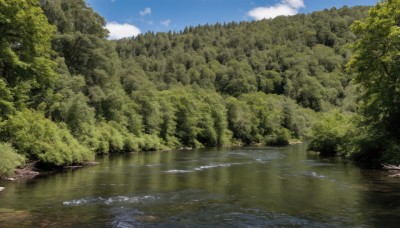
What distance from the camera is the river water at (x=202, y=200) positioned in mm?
18766

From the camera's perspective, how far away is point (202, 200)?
79.0 ft

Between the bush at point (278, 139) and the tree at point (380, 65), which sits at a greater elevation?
the tree at point (380, 65)

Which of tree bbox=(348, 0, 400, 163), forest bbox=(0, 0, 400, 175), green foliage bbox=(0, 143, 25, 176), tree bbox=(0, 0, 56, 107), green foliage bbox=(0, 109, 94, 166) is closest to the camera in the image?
green foliage bbox=(0, 143, 25, 176)

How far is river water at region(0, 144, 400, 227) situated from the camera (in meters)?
18.8

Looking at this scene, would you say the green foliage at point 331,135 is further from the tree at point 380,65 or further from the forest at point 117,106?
the tree at point 380,65

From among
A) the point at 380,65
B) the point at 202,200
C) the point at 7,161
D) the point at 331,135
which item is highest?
the point at 380,65

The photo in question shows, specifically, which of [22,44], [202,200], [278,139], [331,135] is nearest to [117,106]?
[331,135]

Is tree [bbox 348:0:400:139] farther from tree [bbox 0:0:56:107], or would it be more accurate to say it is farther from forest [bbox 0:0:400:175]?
tree [bbox 0:0:56:107]

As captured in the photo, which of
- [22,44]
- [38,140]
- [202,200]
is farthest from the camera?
[38,140]

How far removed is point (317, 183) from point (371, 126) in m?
19.0

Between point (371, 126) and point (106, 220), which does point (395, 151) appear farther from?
point (106, 220)

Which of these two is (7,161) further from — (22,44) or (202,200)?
(202,200)

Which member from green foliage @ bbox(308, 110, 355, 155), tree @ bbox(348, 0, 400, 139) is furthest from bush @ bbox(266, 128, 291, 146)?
tree @ bbox(348, 0, 400, 139)

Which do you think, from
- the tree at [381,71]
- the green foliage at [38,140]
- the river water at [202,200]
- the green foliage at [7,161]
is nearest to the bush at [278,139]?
the tree at [381,71]
